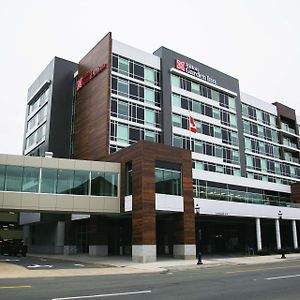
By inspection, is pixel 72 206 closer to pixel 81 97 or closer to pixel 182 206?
pixel 182 206

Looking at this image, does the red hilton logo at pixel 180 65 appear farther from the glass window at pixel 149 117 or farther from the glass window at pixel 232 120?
the glass window at pixel 232 120

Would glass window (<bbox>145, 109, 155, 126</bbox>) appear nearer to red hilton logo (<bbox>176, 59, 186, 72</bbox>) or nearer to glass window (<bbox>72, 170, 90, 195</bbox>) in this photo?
red hilton logo (<bbox>176, 59, 186, 72</bbox>)

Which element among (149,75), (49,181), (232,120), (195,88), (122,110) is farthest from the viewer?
(232,120)

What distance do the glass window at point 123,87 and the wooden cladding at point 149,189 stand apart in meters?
11.1

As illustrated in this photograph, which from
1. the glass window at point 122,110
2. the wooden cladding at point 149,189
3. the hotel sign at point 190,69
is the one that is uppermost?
the hotel sign at point 190,69

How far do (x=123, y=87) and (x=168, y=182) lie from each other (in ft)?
52.1

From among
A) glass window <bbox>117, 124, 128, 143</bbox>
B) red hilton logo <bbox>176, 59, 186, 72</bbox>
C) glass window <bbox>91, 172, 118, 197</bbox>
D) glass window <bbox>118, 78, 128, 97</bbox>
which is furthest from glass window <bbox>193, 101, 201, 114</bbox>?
glass window <bbox>91, 172, 118, 197</bbox>

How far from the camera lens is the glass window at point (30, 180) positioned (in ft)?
108

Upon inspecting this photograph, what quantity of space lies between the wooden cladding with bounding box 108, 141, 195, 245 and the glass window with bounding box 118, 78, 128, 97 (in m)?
11.1

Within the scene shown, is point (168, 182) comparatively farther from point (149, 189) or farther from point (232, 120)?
point (232, 120)

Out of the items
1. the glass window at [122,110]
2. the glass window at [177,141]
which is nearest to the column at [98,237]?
the glass window at [122,110]

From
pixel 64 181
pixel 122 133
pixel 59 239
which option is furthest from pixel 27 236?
pixel 64 181

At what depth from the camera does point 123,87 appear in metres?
45.6

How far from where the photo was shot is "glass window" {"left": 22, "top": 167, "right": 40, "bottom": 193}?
108ft
